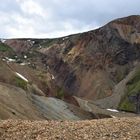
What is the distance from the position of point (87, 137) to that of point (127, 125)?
3531 mm

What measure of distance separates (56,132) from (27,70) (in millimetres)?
109808

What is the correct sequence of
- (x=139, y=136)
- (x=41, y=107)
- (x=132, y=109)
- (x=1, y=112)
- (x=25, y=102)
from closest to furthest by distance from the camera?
1. (x=139, y=136)
2. (x=1, y=112)
3. (x=25, y=102)
4. (x=41, y=107)
5. (x=132, y=109)

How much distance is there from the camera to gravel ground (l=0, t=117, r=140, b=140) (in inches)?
1019

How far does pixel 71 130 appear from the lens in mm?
27250

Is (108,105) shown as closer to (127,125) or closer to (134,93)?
(134,93)

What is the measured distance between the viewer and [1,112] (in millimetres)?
50375

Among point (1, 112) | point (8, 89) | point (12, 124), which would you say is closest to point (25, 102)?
point (8, 89)

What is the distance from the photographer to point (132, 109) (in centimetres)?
19025

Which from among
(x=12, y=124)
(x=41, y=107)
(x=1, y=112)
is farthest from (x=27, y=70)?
(x=12, y=124)

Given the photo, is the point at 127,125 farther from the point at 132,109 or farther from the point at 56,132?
the point at 132,109

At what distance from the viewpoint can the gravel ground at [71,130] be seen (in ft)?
84.9

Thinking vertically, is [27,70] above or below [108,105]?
above

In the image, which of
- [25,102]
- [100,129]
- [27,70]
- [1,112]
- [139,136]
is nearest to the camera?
[139,136]

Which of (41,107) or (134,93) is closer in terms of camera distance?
(41,107)
